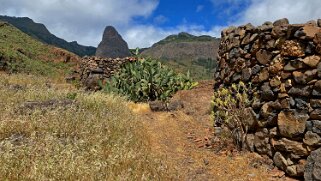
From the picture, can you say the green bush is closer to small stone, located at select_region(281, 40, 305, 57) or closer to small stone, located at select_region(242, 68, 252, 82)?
small stone, located at select_region(242, 68, 252, 82)

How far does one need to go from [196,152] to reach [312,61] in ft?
10.1

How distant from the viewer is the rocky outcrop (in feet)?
344

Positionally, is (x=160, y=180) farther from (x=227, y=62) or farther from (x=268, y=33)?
(x=227, y=62)

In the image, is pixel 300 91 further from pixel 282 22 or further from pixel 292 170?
pixel 282 22

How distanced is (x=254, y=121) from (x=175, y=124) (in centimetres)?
350

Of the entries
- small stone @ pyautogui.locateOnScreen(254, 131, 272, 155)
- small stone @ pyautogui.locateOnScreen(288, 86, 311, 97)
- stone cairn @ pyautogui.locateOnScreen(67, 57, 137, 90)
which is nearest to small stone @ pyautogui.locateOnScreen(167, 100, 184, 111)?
small stone @ pyautogui.locateOnScreen(254, 131, 272, 155)

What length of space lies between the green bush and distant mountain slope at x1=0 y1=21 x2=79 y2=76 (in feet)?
58.0

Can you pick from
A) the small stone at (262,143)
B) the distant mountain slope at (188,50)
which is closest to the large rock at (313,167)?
the small stone at (262,143)

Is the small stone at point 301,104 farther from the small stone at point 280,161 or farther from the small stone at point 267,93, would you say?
the small stone at point 280,161

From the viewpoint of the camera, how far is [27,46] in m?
45.6

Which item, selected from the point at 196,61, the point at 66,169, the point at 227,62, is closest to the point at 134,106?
the point at 227,62

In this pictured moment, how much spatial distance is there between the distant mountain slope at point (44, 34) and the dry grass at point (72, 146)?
131m

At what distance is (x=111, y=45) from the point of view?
108m

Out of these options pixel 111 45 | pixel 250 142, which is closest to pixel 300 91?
pixel 250 142
